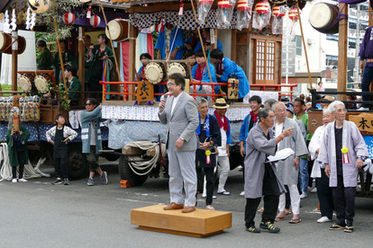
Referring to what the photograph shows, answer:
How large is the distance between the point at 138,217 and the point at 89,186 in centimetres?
512

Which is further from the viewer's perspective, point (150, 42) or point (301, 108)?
point (150, 42)

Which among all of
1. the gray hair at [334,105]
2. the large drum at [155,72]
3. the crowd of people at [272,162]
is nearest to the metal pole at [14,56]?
the large drum at [155,72]

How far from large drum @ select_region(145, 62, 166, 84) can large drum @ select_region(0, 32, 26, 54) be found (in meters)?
5.35

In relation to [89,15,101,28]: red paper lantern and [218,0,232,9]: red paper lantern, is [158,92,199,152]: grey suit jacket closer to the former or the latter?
[218,0,232,9]: red paper lantern

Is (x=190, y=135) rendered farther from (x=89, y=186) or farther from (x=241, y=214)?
(x=89, y=186)

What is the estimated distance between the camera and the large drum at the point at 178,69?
1263 cm

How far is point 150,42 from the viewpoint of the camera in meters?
15.7

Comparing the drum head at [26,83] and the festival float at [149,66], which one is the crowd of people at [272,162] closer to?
the festival float at [149,66]

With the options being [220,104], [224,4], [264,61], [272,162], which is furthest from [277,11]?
[272,162]

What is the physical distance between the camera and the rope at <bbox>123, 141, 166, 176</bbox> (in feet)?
41.3

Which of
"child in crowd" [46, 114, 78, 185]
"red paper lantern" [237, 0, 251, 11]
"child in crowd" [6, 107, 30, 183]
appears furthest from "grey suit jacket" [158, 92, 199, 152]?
"child in crowd" [6, 107, 30, 183]

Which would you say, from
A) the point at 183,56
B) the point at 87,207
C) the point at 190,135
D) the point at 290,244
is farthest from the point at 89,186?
the point at 290,244

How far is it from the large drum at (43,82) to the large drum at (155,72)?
3383 millimetres

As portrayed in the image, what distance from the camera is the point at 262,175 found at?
27.1 ft
